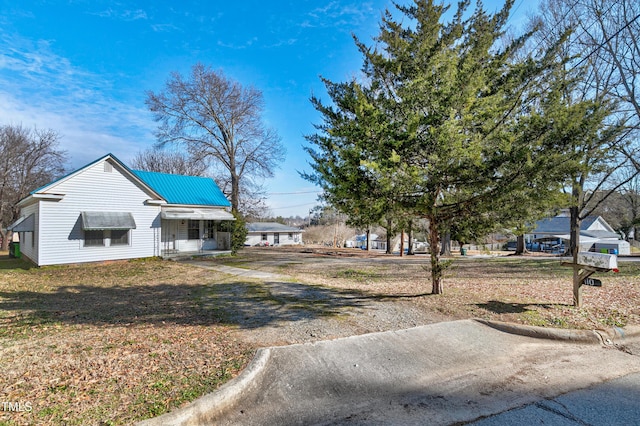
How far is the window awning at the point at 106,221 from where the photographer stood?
572 inches

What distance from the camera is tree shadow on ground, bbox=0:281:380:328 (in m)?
6.06

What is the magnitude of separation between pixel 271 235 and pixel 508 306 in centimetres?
4916

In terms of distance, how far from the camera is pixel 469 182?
19.9 ft

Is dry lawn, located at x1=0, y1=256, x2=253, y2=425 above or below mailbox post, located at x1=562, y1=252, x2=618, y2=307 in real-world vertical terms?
below

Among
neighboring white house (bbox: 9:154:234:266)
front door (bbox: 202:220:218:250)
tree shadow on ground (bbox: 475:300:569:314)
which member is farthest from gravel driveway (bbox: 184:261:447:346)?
front door (bbox: 202:220:218:250)

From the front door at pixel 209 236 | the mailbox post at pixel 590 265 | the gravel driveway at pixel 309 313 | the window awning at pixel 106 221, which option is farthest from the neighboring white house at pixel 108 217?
the mailbox post at pixel 590 265

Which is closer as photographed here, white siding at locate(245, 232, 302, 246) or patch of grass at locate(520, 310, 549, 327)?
patch of grass at locate(520, 310, 549, 327)

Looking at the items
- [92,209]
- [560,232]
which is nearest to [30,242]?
[92,209]

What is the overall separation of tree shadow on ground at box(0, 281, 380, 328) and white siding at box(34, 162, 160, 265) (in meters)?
5.98

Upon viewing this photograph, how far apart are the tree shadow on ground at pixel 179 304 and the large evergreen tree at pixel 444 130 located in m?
2.39

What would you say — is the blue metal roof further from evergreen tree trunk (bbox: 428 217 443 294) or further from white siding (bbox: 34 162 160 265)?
evergreen tree trunk (bbox: 428 217 443 294)

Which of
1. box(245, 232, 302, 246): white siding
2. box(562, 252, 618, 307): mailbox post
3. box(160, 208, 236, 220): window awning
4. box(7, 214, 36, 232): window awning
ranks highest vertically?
box(160, 208, 236, 220): window awning

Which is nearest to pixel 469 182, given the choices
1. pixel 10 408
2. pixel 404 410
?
pixel 404 410

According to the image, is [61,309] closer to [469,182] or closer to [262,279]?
[262,279]
